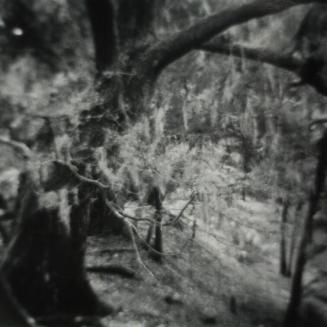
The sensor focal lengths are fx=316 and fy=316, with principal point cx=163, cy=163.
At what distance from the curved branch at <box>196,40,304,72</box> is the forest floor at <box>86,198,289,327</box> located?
4.40 ft

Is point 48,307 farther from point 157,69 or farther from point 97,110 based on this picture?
point 157,69

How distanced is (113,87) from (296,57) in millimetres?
1735

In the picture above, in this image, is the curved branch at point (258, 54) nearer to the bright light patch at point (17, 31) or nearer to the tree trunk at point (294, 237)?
the tree trunk at point (294, 237)

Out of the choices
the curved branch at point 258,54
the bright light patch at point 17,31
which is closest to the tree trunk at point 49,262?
the bright light patch at point 17,31

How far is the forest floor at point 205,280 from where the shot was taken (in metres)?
2.83

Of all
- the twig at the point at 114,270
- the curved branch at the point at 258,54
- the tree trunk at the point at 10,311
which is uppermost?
the curved branch at the point at 258,54

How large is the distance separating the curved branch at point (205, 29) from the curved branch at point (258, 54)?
15 centimetres

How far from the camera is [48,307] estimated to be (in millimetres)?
2680

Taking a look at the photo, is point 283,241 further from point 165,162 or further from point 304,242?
point 165,162

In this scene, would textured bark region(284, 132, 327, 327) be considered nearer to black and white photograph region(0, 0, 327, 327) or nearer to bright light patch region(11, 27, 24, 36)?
black and white photograph region(0, 0, 327, 327)

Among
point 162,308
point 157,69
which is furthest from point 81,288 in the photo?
point 157,69

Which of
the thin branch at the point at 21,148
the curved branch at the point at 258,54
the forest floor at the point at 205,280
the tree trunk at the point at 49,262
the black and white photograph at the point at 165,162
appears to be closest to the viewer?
the thin branch at the point at 21,148

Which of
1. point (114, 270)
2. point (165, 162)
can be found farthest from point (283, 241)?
point (114, 270)

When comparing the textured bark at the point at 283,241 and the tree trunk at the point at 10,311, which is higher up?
the textured bark at the point at 283,241
